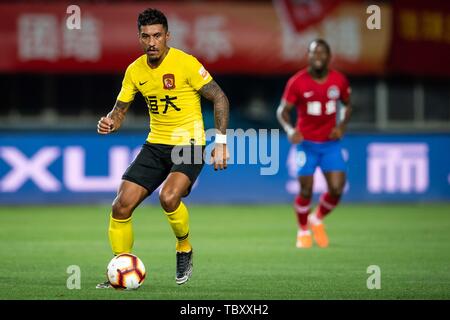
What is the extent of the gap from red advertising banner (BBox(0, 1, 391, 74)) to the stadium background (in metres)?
0.02

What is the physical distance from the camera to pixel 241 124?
21.0 metres

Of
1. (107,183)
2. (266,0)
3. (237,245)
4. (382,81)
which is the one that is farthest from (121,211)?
(382,81)

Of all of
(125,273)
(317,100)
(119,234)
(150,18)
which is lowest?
(125,273)

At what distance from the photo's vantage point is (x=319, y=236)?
13.0 meters

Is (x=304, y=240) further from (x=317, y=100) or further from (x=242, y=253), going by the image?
(x=317, y=100)

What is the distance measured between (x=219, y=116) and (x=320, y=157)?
3.89 m

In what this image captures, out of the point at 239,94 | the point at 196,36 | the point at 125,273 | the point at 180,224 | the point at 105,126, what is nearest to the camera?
the point at 125,273

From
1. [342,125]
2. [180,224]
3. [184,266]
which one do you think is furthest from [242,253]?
[180,224]

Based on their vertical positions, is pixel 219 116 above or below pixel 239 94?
below

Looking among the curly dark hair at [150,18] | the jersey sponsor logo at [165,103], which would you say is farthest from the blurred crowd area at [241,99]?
the curly dark hair at [150,18]

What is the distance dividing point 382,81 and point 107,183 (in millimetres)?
6185

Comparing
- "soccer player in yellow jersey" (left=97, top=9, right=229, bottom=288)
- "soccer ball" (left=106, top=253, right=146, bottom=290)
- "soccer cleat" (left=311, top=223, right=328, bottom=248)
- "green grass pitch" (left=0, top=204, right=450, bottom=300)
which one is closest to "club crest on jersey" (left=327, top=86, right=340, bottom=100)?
"soccer cleat" (left=311, top=223, right=328, bottom=248)

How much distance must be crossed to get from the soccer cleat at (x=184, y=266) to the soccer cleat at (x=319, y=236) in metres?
3.62

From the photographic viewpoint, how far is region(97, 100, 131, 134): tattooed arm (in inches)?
360
